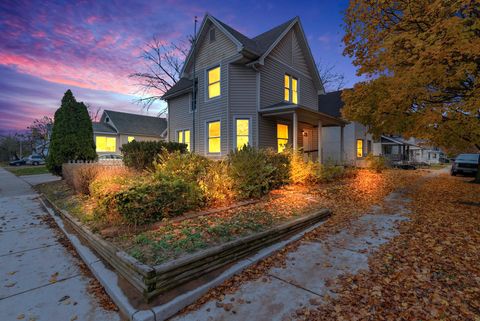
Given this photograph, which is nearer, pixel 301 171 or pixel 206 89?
pixel 301 171

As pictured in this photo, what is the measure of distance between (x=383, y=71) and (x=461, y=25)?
236 cm

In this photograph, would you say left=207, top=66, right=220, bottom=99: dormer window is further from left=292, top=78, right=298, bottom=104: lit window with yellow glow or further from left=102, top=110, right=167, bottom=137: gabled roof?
left=102, top=110, right=167, bottom=137: gabled roof

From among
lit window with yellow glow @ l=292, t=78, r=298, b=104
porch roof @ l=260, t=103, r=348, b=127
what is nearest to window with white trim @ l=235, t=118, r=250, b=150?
porch roof @ l=260, t=103, r=348, b=127

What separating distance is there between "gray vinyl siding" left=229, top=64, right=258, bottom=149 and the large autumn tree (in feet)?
16.3

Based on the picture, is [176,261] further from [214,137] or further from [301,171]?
[214,137]

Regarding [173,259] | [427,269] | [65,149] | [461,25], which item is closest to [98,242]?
[173,259]

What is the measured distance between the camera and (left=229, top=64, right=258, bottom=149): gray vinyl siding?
12328mm

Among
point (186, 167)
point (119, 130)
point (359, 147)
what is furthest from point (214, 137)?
point (119, 130)

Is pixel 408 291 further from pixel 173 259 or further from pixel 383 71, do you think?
pixel 383 71

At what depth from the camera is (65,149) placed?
11891mm

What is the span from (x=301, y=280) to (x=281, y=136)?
11.2 m

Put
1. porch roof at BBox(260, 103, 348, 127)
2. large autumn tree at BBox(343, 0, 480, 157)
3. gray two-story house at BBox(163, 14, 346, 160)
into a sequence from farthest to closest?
1. gray two-story house at BBox(163, 14, 346, 160)
2. porch roof at BBox(260, 103, 348, 127)
3. large autumn tree at BBox(343, 0, 480, 157)

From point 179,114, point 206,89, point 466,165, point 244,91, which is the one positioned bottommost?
point 466,165

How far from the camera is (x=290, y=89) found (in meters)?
14.4
